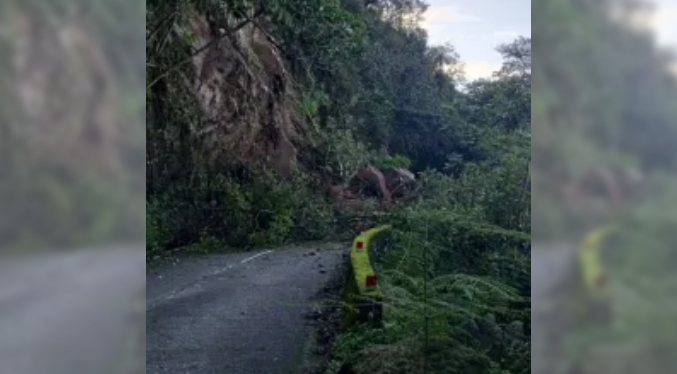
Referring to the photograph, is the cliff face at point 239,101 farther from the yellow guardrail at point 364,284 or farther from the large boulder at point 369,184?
the yellow guardrail at point 364,284

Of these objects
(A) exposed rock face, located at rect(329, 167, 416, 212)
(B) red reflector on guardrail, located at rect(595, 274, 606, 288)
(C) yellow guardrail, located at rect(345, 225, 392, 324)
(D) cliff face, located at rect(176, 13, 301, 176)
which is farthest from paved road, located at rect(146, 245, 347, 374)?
(B) red reflector on guardrail, located at rect(595, 274, 606, 288)

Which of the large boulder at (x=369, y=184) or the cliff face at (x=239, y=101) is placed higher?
the cliff face at (x=239, y=101)

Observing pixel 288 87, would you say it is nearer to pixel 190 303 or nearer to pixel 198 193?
pixel 198 193

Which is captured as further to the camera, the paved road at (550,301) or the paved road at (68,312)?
the paved road at (550,301)

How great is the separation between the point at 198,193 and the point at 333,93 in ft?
2.49

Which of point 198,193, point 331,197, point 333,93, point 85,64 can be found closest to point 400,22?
point 333,93

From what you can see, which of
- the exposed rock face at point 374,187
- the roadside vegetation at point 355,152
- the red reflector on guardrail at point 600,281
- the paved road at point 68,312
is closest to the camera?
the paved road at point 68,312

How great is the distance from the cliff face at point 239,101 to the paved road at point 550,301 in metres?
1.57

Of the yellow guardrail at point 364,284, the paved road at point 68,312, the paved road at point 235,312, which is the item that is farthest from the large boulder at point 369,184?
the paved road at point 68,312

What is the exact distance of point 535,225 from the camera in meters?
2.11

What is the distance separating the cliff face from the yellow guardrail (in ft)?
1.55

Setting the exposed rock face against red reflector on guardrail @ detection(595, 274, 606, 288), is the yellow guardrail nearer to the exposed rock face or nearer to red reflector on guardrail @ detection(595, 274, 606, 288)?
the exposed rock face

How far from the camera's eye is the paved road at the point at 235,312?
128 inches

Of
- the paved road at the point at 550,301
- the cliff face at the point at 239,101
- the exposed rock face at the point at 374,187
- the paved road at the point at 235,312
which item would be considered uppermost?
the cliff face at the point at 239,101
